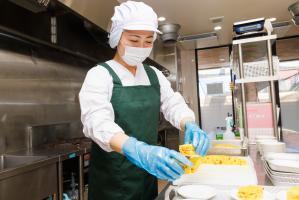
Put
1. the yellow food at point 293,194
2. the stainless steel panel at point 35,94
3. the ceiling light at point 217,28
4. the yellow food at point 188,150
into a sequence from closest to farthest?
the yellow food at point 293,194, the yellow food at point 188,150, the stainless steel panel at point 35,94, the ceiling light at point 217,28

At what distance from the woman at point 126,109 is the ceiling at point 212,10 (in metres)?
2.35

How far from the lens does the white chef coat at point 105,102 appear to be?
3.32 feet

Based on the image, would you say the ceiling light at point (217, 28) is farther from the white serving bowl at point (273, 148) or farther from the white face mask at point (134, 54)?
the white face mask at point (134, 54)

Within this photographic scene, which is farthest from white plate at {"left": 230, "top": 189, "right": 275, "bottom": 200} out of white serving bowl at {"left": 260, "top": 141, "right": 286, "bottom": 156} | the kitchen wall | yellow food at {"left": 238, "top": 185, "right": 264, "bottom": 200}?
the kitchen wall

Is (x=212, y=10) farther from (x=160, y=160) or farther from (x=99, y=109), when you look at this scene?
(x=160, y=160)

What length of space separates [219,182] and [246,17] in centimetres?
377

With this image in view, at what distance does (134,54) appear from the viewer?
1.27 metres

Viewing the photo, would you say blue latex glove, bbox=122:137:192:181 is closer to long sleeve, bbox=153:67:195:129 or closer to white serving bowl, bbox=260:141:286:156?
long sleeve, bbox=153:67:195:129

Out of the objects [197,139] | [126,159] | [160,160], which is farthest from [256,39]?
[160,160]

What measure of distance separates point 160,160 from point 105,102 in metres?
0.40

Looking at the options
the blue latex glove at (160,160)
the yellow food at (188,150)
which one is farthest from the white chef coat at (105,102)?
the yellow food at (188,150)

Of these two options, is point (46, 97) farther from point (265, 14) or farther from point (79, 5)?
point (265, 14)

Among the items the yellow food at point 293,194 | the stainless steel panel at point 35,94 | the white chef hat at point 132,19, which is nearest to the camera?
the yellow food at point 293,194

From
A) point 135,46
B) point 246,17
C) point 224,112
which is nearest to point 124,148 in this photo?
point 135,46
